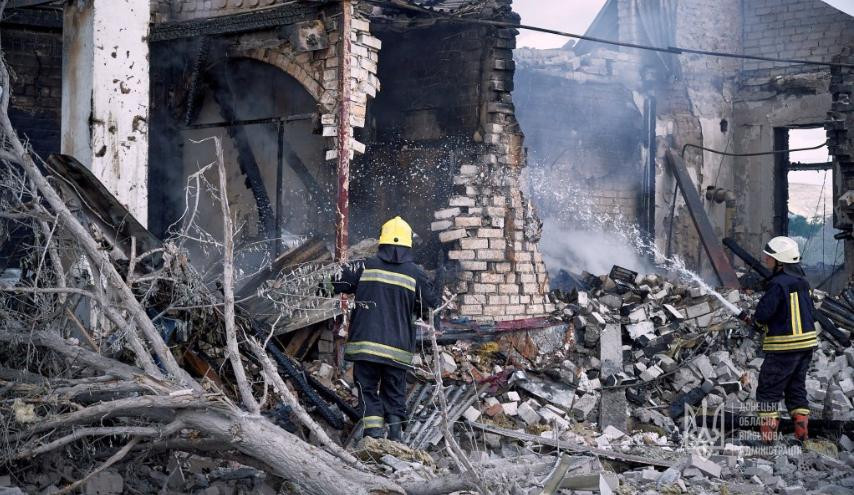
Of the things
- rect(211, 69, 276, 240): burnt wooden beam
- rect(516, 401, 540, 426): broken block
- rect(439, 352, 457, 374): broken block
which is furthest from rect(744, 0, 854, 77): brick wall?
rect(516, 401, 540, 426): broken block

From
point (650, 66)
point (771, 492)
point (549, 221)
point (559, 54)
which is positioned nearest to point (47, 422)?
point (771, 492)

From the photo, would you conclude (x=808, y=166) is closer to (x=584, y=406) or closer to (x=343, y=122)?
(x=584, y=406)

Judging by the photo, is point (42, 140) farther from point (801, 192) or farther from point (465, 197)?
point (801, 192)

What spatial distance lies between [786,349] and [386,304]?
130 inches

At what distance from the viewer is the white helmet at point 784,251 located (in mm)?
7059

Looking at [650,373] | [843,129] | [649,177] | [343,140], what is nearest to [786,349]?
[650,373]

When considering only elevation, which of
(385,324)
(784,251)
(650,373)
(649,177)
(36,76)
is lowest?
(650,373)

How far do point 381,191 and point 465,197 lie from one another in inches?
47.0

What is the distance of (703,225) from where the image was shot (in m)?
12.5

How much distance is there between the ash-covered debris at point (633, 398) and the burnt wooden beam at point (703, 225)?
1.40m

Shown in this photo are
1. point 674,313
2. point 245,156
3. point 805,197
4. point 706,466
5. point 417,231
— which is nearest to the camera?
point 706,466

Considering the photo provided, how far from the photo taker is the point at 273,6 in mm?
7945

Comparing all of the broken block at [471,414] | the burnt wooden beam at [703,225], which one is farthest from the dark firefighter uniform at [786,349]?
the burnt wooden beam at [703,225]

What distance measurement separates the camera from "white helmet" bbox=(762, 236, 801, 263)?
7059 millimetres
